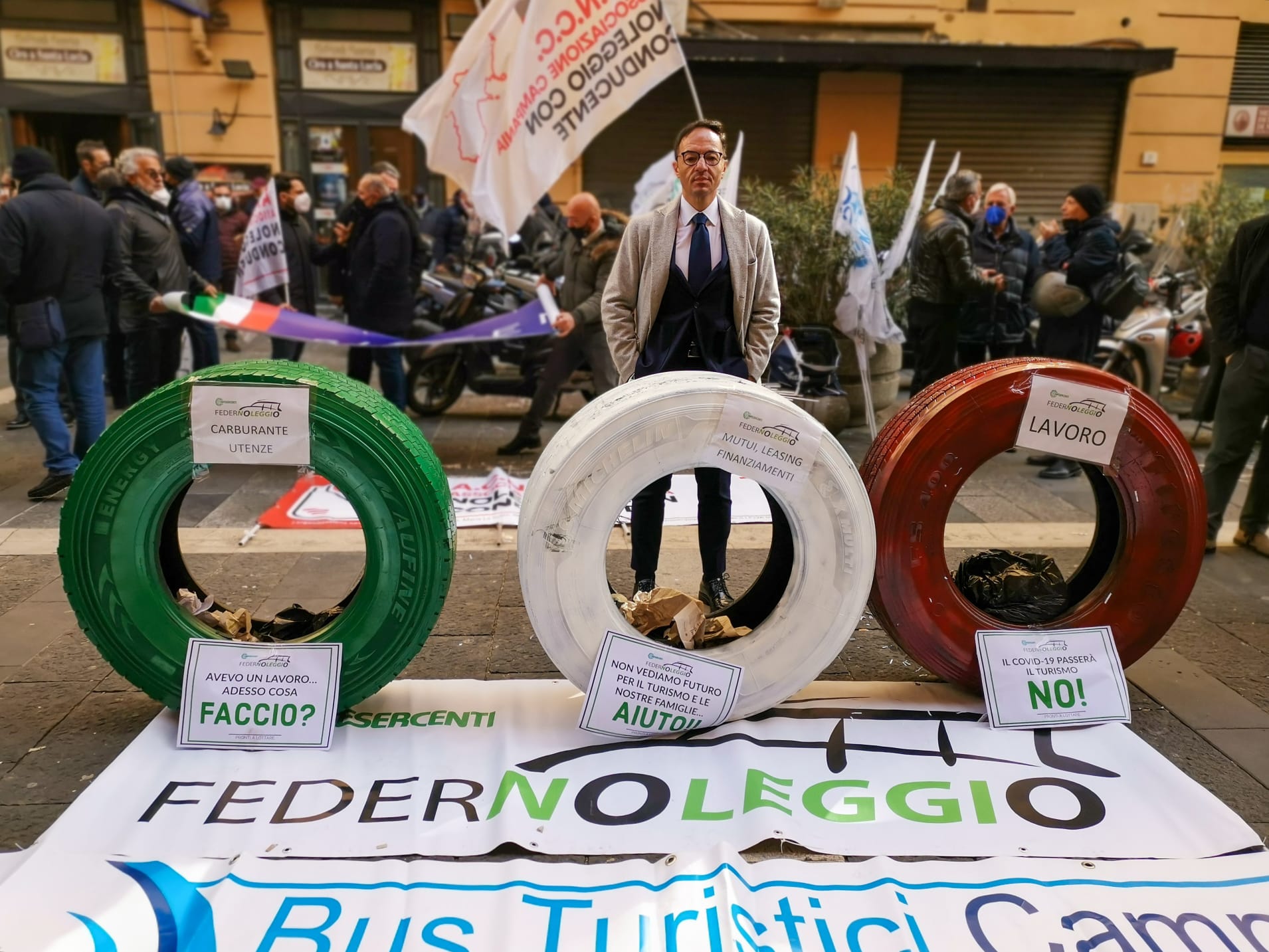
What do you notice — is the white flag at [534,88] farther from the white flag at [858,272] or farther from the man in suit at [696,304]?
Result: the man in suit at [696,304]

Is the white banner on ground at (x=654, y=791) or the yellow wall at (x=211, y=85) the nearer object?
the white banner on ground at (x=654, y=791)

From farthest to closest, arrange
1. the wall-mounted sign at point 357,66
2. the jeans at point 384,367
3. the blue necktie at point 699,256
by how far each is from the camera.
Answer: the wall-mounted sign at point 357,66 → the jeans at point 384,367 → the blue necktie at point 699,256

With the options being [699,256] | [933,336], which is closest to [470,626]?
[699,256]

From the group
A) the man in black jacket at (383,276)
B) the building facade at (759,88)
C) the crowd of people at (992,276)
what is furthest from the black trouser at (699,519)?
the building facade at (759,88)

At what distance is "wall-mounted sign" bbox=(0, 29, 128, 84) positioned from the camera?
1286 cm

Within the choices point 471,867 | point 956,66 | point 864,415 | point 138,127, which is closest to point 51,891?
point 471,867

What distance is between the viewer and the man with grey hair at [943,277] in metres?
6.96

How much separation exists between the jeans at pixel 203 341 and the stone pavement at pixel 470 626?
5.57ft

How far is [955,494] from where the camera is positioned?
3244 millimetres

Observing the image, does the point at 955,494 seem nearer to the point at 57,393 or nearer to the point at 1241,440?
the point at 1241,440

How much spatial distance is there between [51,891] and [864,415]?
6.63 metres

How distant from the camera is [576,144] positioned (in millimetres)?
6391

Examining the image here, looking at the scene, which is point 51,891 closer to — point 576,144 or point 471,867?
point 471,867

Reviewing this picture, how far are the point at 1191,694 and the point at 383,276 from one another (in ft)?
18.9
